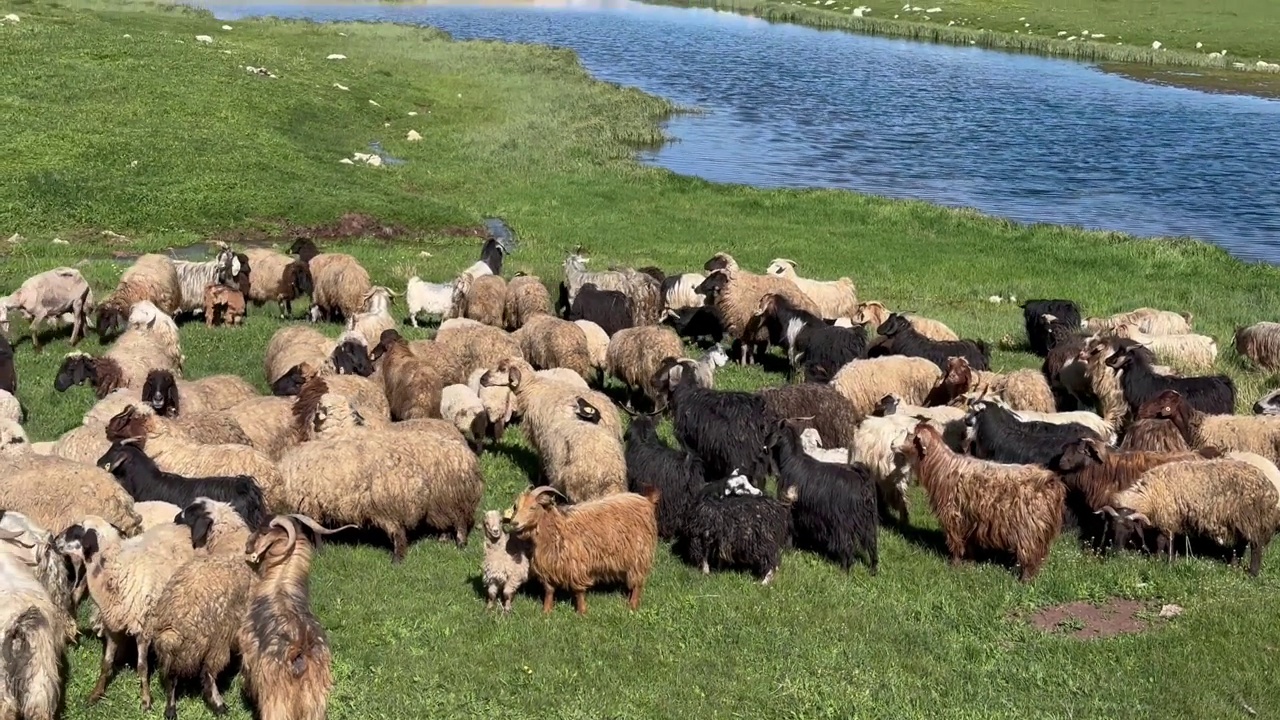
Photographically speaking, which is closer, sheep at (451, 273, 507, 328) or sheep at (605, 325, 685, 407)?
sheep at (605, 325, 685, 407)

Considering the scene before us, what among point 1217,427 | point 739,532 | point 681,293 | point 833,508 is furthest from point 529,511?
point 681,293

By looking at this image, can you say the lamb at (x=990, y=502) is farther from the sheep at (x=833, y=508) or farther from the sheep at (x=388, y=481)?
the sheep at (x=388, y=481)

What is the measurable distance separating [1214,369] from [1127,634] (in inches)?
315

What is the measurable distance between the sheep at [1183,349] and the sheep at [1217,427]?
11.1ft

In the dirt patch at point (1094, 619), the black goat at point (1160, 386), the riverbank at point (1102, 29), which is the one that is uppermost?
the riverbank at point (1102, 29)

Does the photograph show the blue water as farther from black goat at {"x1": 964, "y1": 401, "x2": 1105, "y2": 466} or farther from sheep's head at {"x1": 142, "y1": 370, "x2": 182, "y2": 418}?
sheep's head at {"x1": 142, "y1": 370, "x2": 182, "y2": 418}

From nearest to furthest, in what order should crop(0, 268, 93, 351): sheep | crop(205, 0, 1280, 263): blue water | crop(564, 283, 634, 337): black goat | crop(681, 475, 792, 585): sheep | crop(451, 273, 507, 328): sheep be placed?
crop(681, 475, 792, 585): sheep
crop(0, 268, 93, 351): sheep
crop(564, 283, 634, 337): black goat
crop(451, 273, 507, 328): sheep
crop(205, 0, 1280, 263): blue water

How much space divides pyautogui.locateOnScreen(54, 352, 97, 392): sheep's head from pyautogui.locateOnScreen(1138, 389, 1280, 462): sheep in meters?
11.6

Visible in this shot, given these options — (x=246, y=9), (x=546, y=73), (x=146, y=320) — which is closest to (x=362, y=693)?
(x=146, y=320)

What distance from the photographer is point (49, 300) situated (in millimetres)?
15875

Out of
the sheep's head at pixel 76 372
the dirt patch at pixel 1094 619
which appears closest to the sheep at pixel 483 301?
the sheep's head at pixel 76 372

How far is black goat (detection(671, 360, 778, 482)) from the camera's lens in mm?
11984

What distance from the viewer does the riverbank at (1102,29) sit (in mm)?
64194

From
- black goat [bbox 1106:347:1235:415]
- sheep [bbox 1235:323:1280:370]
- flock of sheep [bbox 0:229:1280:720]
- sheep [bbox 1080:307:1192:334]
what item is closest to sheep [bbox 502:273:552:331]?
flock of sheep [bbox 0:229:1280:720]
